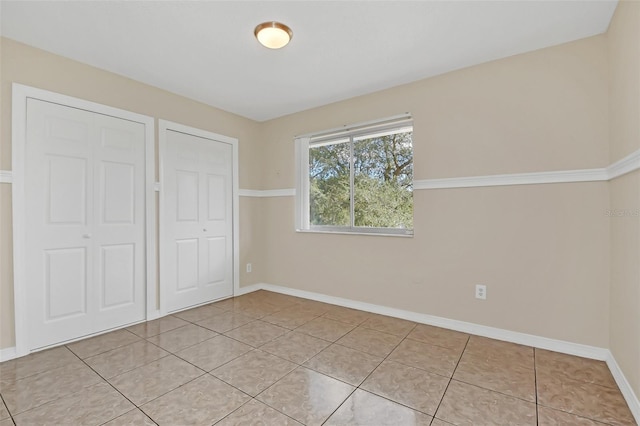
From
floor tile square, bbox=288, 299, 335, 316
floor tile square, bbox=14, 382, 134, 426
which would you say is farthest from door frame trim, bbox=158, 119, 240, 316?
floor tile square, bbox=14, 382, 134, 426

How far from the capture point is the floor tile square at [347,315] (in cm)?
286

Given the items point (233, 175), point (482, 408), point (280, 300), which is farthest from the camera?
point (233, 175)

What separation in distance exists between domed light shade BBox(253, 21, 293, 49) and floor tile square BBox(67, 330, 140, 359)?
2.61 metres

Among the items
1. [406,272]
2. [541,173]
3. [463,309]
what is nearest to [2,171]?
[406,272]

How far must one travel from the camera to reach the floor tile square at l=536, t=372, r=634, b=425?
4.92 ft

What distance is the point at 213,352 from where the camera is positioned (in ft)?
7.24

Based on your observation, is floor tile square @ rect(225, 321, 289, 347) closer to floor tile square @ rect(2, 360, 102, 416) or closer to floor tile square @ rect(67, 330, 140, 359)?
floor tile square @ rect(67, 330, 140, 359)

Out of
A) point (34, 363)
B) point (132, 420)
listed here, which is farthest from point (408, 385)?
point (34, 363)

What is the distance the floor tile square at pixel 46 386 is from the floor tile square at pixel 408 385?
5.81 feet

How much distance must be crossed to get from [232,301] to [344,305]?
4.50 ft

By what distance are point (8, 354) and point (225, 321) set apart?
1.53 meters

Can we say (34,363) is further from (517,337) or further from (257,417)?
(517,337)

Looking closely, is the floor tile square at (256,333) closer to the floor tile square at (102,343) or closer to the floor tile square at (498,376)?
the floor tile square at (102,343)

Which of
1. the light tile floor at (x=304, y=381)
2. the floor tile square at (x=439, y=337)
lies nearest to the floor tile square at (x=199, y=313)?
the light tile floor at (x=304, y=381)
